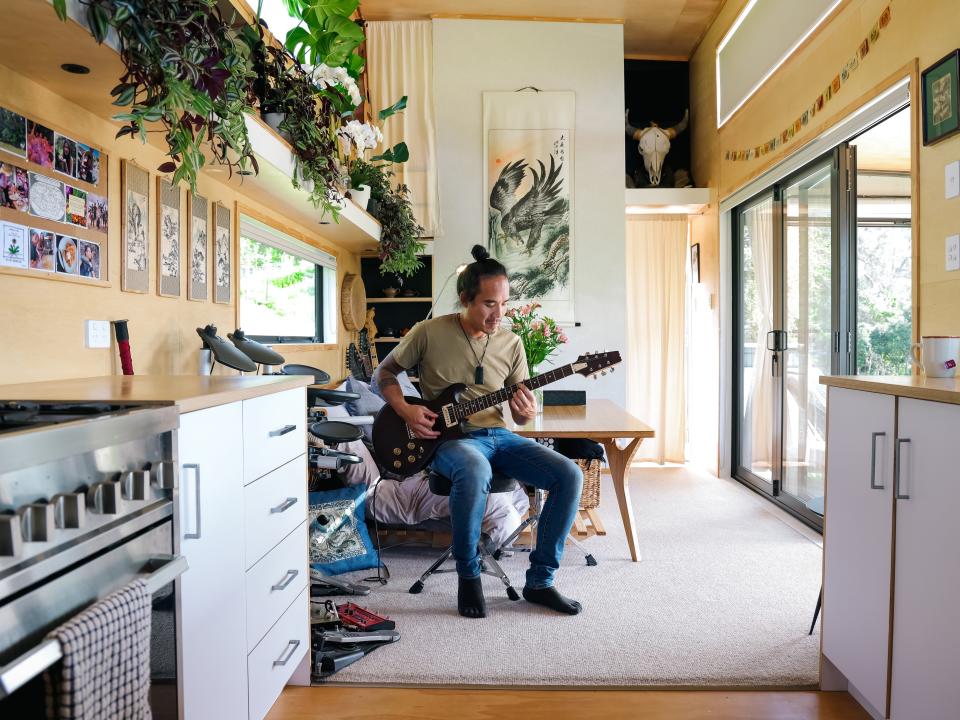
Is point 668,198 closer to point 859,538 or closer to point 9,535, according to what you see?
point 859,538

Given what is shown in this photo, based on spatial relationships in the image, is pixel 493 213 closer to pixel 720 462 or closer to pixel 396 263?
pixel 396 263

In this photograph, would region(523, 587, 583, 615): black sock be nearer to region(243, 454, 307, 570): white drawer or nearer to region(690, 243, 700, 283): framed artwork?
region(243, 454, 307, 570): white drawer

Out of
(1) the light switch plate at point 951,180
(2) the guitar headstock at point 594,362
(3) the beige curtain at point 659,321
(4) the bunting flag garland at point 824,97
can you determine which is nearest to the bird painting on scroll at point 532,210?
(3) the beige curtain at point 659,321

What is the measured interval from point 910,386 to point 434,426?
1609mm

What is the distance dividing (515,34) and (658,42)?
1.20m

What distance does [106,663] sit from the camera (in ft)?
2.93

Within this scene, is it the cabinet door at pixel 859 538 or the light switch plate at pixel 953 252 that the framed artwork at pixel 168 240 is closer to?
the cabinet door at pixel 859 538

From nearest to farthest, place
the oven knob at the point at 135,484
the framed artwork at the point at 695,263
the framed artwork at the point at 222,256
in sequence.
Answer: the oven knob at the point at 135,484
the framed artwork at the point at 222,256
the framed artwork at the point at 695,263

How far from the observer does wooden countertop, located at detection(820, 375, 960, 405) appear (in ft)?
4.51

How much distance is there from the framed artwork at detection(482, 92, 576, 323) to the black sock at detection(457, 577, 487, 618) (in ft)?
9.91

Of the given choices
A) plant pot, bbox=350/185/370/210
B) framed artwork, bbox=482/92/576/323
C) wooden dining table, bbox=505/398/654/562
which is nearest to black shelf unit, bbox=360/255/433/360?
framed artwork, bbox=482/92/576/323

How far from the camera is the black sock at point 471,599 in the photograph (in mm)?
2457

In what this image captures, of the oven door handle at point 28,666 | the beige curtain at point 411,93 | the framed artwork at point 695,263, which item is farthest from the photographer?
the framed artwork at point 695,263

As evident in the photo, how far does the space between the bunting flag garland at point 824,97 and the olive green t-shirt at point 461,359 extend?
198cm
